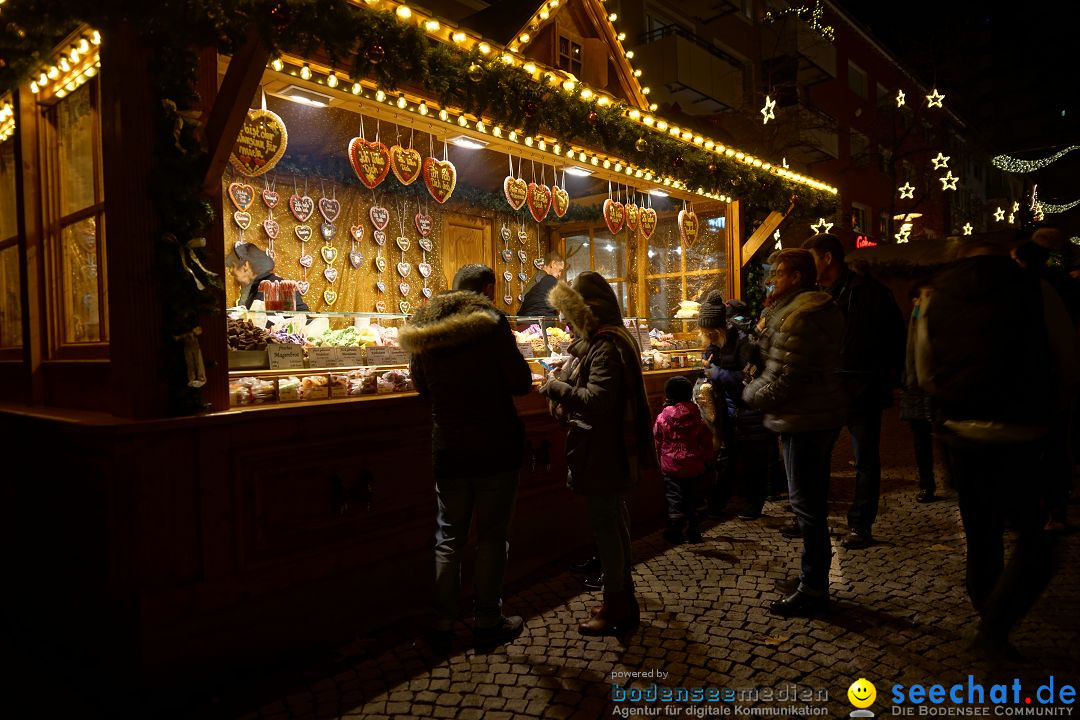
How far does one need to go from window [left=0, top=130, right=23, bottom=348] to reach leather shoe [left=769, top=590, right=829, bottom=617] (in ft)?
20.5

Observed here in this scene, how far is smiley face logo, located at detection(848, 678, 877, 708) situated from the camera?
119 inches

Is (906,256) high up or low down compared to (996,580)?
up

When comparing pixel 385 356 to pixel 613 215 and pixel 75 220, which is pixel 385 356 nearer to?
pixel 75 220

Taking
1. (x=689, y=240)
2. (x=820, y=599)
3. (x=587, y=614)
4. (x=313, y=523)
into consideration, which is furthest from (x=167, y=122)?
(x=689, y=240)

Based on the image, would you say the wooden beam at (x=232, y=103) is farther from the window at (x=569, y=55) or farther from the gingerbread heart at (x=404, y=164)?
the window at (x=569, y=55)

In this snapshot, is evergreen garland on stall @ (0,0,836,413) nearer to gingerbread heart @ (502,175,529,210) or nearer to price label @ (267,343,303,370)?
price label @ (267,343,303,370)

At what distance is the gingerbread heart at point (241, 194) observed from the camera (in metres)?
7.43

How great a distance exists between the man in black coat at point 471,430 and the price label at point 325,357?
3.45 ft

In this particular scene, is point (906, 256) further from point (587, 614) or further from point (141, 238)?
point (141, 238)

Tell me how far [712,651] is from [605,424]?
1.41 m

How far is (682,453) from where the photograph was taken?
17.9 ft

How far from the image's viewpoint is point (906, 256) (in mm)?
14352

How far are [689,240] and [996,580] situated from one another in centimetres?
693

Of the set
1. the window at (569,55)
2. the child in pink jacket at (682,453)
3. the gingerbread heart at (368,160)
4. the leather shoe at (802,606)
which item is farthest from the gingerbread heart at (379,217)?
the leather shoe at (802,606)
